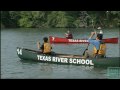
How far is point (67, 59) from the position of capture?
1400cm

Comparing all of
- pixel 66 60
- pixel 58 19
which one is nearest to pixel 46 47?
pixel 66 60

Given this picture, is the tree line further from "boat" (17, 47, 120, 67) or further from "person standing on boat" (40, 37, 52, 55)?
"person standing on boat" (40, 37, 52, 55)

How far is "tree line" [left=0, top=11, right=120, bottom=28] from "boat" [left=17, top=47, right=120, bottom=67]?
106 ft

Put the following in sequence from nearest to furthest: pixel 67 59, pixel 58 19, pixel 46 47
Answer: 1. pixel 67 59
2. pixel 46 47
3. pixel 58 19

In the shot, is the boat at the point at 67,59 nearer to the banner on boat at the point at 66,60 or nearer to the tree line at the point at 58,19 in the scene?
the banner on boat at the point at 66,60

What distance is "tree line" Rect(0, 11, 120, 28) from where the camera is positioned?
48.8m

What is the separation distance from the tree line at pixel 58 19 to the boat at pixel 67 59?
3233 cm

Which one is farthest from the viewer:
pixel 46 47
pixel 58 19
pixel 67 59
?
pixel 58 19

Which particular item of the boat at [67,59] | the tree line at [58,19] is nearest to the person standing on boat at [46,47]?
the boat at [67,59]

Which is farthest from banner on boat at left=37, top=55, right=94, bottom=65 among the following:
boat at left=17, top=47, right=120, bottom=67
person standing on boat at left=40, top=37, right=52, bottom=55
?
person standing on boat at left=40, top=37, right=52, bottom=55

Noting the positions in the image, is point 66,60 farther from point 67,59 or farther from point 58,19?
point 58,19

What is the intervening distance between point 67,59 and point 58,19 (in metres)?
39.4

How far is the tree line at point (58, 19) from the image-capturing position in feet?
160
